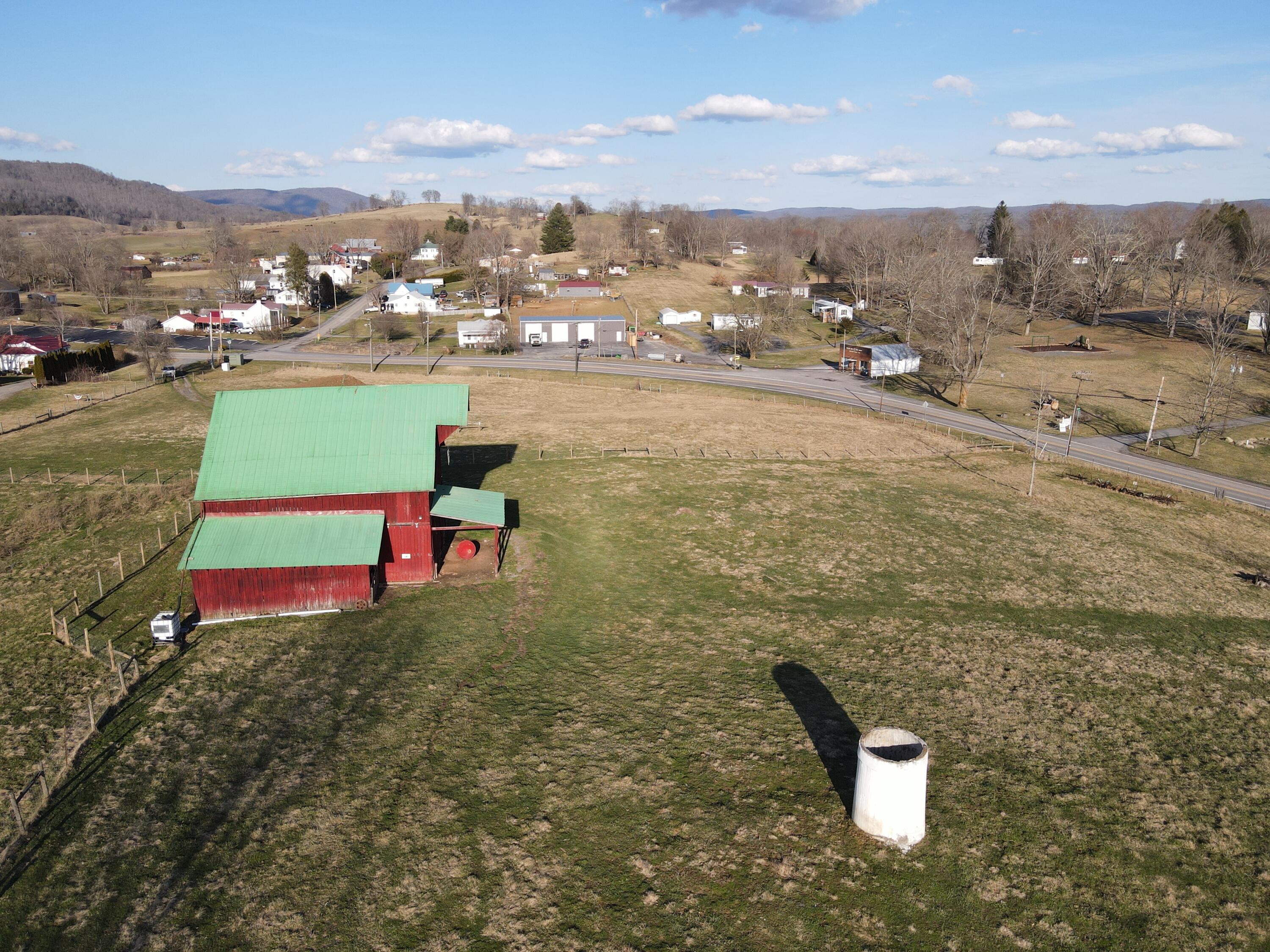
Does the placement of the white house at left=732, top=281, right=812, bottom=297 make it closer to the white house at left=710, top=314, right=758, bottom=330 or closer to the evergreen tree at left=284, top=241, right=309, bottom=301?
the white house at left=710, top=314, right=758, bottom=330

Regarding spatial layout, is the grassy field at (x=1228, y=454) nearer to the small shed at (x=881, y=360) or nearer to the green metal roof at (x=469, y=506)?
the small shed at (x=881, y=360)

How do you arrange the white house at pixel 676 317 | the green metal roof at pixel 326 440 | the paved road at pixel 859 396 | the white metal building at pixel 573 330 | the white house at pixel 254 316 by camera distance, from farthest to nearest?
the white house at pixel 676 317
the white house at pixel 254 316
the white metal building at pixel 573 330
the paved road at pixel 859 396
the green metal roof at pixel 326 440

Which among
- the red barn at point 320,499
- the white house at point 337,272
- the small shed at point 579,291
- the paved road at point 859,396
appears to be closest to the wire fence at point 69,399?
the paved road at point 859,396

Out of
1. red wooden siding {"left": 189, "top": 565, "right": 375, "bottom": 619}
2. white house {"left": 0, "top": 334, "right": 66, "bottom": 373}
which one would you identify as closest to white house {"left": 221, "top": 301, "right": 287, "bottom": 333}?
white house {"left": 0, "top": 334, "right": 66, "bottom": 373}

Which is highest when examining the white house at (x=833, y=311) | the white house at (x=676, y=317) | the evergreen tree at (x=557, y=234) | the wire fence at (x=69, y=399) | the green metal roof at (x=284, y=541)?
the evergreen tree at (x=557, y=234)

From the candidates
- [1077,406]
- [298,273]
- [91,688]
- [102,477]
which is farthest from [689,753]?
[298,273]

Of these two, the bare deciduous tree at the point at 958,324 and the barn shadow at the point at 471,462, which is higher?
the bare deciduous tree at the point at 958,324
